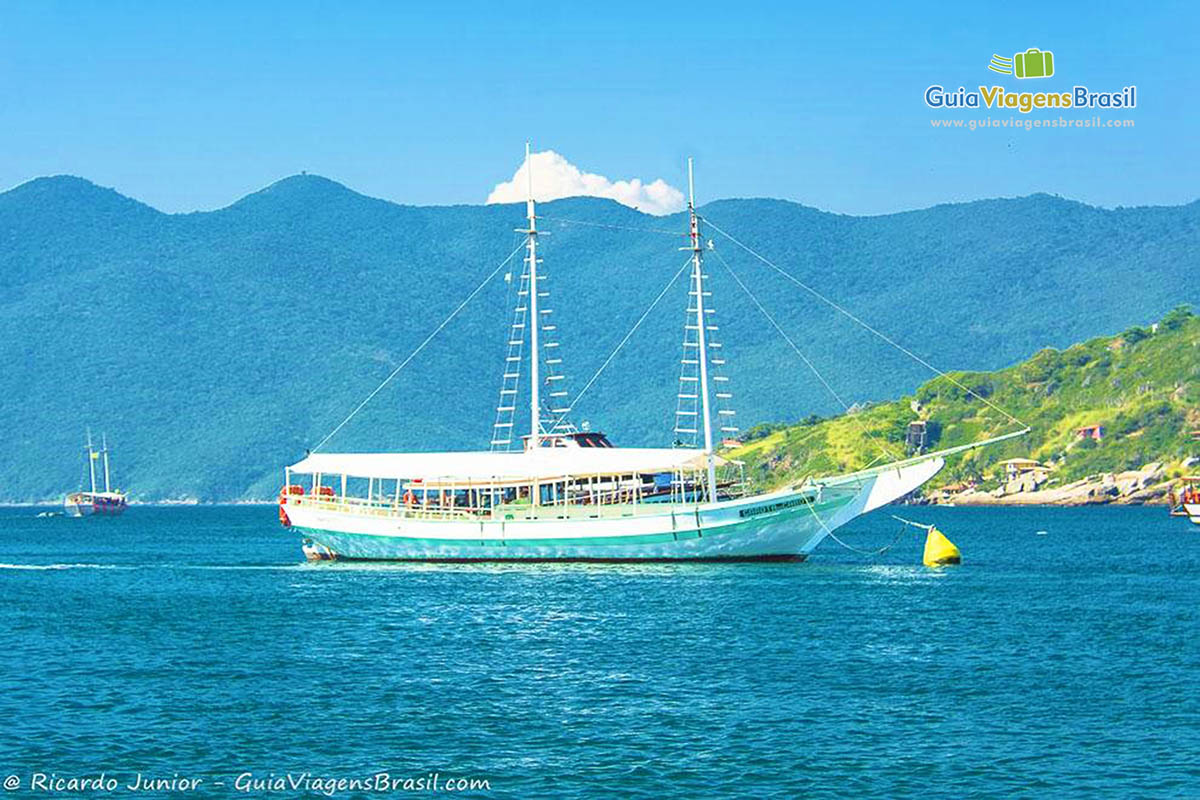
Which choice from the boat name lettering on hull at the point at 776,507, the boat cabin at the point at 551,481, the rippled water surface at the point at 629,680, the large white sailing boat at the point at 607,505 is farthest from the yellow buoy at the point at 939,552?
the boat cabin at the point at 551,481

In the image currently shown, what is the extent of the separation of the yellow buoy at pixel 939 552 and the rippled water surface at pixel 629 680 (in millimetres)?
4514

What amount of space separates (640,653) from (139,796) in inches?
949

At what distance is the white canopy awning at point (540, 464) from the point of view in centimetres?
9369

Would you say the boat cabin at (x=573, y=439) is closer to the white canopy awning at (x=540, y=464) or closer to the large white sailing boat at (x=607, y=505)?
the large white sailing boat at (x=607, y=505)

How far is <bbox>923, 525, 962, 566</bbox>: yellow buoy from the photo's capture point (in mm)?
99875

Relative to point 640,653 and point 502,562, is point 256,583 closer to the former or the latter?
point 502,562

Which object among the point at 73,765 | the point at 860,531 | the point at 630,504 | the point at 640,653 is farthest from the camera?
the point at 860,531

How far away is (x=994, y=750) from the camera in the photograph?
142 feet

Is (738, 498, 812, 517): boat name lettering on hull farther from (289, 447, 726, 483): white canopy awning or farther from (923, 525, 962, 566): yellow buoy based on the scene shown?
(923, 525, 962, 566): yellow buoy

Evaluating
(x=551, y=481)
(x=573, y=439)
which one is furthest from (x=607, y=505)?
(x=573, y=439)

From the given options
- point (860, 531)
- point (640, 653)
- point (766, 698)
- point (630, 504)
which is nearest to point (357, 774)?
point (766, 698)

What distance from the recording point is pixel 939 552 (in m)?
101

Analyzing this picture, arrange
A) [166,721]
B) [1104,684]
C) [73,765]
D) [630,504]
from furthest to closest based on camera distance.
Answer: [630,504] → [1104,684] → [166,721] → [73,765]

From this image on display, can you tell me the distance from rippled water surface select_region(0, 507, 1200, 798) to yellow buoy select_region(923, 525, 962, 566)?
4.51 metres
